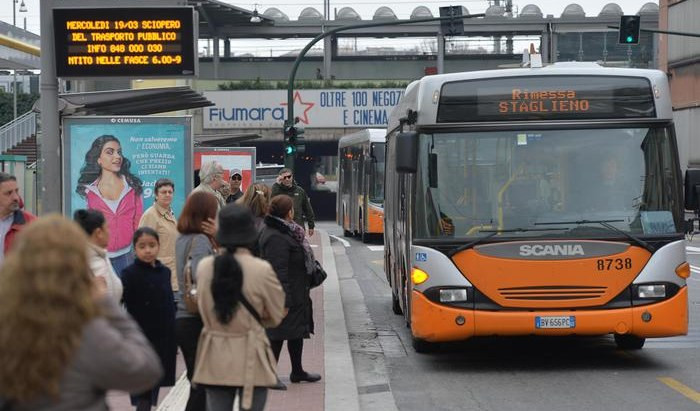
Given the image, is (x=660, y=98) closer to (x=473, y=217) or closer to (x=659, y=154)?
(x=659, y=154)

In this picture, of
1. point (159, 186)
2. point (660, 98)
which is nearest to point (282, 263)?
point (159, 186)

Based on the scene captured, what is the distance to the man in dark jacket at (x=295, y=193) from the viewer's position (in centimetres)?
1665

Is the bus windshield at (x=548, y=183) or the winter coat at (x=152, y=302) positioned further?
the bus windshield at (x=548, y=183)

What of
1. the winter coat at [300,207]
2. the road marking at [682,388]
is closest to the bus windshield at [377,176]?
the winter coat at [300,207]

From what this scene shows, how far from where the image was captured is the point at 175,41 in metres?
13.4

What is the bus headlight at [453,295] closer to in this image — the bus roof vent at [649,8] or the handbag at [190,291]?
the handbag at [190,291]

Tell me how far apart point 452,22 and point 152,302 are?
83.6 feet

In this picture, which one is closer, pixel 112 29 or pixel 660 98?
pixel 660 98

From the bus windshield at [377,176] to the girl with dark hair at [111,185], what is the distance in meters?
18.1

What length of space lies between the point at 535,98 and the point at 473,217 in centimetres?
132

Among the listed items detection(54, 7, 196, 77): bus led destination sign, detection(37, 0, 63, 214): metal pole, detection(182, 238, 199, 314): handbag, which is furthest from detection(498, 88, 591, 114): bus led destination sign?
detection(182, 238, 199, 314): handbag

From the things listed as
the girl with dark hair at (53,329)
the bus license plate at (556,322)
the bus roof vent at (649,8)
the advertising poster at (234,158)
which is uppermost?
the bus roof vent at (649,8)

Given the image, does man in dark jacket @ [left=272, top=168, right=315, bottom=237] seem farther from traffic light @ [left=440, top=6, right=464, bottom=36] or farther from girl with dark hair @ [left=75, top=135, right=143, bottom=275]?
traffic light @ [left=440, top=6, right=464, bottom=36]

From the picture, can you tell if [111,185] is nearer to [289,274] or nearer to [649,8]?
[289,274]
